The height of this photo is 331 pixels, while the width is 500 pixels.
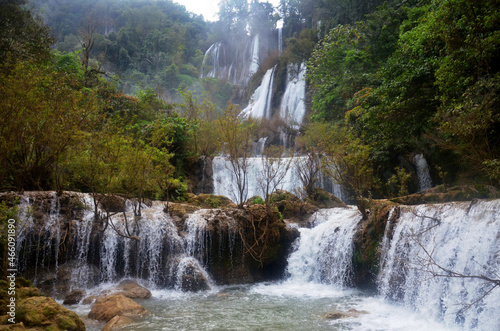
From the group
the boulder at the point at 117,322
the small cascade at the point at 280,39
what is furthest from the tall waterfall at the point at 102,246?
the small cascade at the point at 280,39

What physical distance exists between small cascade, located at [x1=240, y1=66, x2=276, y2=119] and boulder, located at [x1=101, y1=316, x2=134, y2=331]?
2435 centimetres

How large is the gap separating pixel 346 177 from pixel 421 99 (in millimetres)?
3751

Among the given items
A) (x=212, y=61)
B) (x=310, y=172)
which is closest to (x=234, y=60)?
(x=212, y=61)

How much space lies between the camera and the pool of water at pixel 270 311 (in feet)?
23.0

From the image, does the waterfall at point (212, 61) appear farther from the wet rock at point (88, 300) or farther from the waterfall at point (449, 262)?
the waterfall at point (449, 262)

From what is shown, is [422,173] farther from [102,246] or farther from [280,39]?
[280,39]

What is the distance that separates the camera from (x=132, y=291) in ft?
30.6

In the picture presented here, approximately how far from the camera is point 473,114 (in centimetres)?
780

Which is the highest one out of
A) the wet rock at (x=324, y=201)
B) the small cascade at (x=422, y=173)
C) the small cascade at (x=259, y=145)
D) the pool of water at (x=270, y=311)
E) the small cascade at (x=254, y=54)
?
the small cascade at (x=254, y=54)

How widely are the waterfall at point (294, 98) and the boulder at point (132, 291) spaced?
1817 centimetres

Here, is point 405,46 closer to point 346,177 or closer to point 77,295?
point 346,177

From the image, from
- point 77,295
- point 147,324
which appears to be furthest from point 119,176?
point 147,324

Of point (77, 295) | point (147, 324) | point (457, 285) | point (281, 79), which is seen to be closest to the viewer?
point (457, 285)

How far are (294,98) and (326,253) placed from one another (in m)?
19.7
